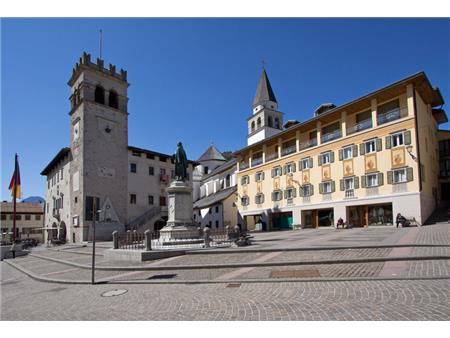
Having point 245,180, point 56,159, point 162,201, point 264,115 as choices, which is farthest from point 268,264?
point 264,115

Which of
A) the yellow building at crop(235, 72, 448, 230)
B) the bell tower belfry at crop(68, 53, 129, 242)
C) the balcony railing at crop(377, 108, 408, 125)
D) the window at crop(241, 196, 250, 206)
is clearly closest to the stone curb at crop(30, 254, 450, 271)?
the yellow building at crop(235, 72, 448, 230)

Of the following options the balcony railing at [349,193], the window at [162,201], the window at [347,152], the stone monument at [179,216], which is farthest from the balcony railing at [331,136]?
the window at [162,201]

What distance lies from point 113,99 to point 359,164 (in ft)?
109

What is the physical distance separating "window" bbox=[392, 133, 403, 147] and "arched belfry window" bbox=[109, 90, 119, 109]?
114 ft

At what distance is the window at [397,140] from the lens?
86.8ft

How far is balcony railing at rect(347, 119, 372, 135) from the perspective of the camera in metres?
29.4

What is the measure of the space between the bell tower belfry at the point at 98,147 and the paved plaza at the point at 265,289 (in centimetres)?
2540

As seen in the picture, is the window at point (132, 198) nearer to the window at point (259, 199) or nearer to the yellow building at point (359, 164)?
the yellow building at point (359, 164)

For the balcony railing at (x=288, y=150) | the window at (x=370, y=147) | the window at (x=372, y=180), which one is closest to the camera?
the window at (x=372, y=180)

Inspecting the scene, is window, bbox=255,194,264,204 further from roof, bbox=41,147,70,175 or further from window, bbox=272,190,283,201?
roof, bbox=41,147,70,175

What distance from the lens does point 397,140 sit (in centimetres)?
2673

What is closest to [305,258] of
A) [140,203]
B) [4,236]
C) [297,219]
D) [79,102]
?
[297,219]

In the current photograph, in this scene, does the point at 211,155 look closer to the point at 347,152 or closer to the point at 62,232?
the point at 62,232

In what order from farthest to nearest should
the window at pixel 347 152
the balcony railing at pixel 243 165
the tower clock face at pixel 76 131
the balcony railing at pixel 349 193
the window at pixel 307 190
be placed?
the balcony railing at pixel 243 165 < the tower clock face at pixel 76 131 < the window at pixel 307 190 < the window at pixel 347 152 < the balcony railing at pixel 349 193
